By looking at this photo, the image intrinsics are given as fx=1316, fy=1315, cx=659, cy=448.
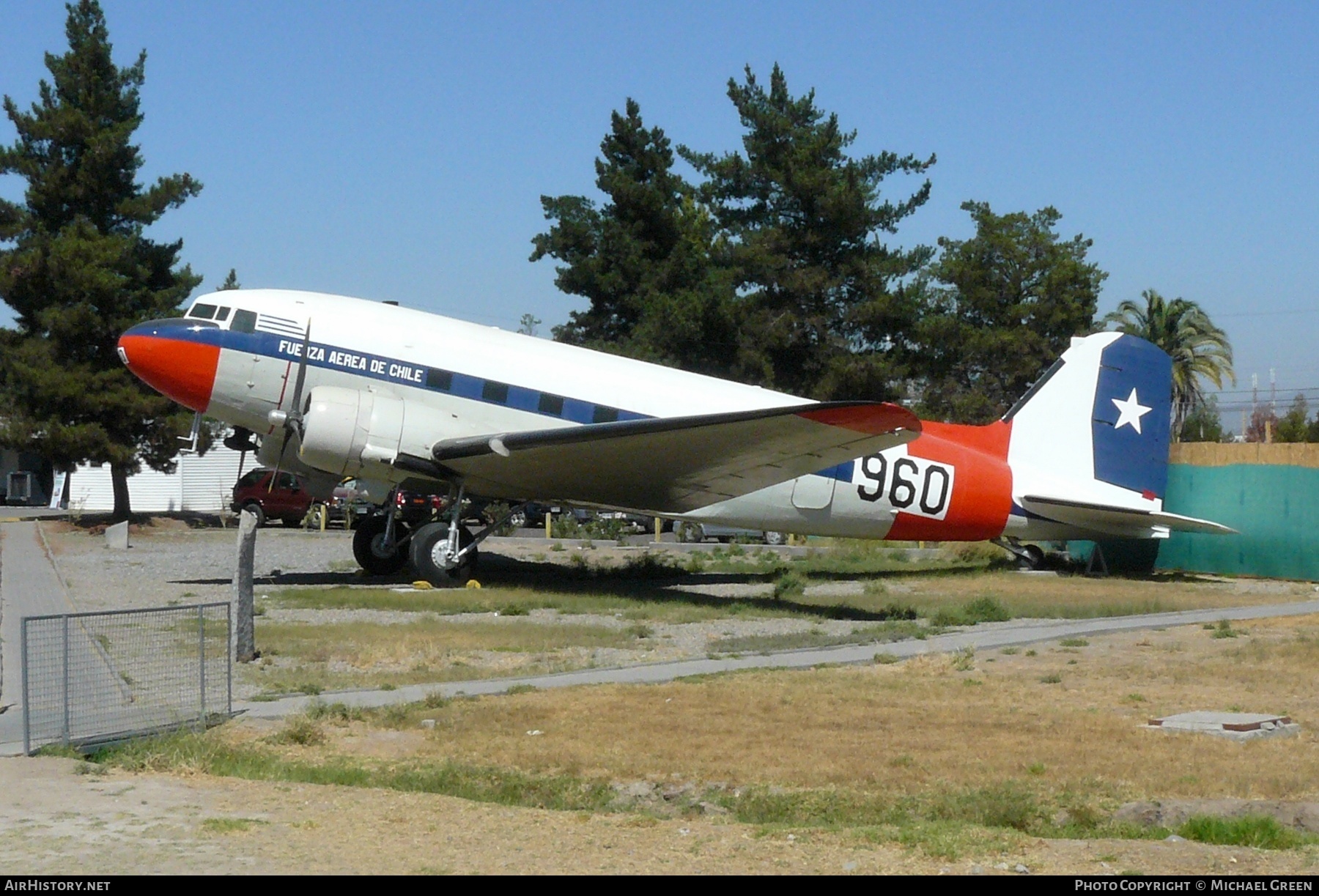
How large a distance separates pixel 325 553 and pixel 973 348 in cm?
3239

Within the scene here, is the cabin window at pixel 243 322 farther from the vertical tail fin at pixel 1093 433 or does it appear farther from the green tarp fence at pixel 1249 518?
the green tarp fence at pixel 1249 518

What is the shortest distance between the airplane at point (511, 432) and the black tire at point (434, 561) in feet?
0.08

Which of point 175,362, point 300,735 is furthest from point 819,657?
point 175,362

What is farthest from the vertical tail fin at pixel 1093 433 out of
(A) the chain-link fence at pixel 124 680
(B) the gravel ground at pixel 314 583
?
(A) the chain-link fence at pixel 124 680

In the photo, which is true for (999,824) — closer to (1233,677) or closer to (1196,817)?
(1196,817)

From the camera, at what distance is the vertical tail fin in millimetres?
24547

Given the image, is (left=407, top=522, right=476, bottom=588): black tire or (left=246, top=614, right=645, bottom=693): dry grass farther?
(left=407, top=522, right=476, bottom=588): black tire

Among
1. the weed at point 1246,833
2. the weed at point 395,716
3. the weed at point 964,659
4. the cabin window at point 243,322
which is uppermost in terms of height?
the cabin window at point 243,322

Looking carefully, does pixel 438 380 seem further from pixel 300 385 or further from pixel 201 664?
Result: pixel 201 664

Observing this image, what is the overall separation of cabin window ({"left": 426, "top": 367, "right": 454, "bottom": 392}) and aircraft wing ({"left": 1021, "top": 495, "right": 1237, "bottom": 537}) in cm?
1067

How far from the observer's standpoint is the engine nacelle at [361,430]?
19625 millimetres

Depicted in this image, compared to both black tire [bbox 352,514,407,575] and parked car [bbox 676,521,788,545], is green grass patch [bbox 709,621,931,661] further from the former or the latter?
parked car [bbox 676,521,788,545]

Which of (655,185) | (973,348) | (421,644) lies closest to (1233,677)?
(421,644)

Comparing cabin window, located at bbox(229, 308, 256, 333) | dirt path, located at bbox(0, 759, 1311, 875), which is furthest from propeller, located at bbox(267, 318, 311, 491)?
dirt path, located at bbox(0, 759, 1311, 875)
